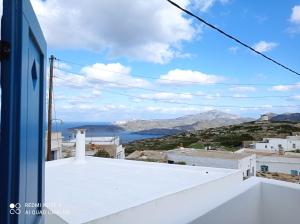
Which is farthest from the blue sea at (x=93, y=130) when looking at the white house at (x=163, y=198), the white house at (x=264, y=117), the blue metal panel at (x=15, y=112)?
the white house at (x=264, y=117)

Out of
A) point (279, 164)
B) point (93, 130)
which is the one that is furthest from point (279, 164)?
point (93, 130)

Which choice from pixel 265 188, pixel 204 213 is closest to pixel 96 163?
pixel 265 188

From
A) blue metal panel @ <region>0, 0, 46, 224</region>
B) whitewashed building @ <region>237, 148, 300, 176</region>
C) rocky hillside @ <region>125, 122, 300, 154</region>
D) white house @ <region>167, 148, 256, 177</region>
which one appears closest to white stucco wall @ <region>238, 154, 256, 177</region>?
white house @ <region>167, 148, 256, 177</region>

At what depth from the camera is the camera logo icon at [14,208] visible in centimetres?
100

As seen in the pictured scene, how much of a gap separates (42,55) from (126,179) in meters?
3.67

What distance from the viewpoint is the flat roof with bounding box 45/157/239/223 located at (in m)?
3.36

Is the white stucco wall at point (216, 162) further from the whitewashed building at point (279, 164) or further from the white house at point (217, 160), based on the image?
the whitewashed building at point (279, 164)

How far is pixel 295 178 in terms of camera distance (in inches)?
851

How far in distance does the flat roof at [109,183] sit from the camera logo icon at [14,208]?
1518mm

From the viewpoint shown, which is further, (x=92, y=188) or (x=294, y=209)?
(x=92, y=188)

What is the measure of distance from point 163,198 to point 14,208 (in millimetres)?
2706

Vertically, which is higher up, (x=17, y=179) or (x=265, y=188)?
(x=17, y=179)

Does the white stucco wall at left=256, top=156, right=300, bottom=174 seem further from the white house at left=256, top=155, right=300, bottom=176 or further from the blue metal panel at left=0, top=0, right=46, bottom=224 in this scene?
the blue metal panel at left=0, top=0, right=46, bottom=224

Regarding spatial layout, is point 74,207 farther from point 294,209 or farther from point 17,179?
point 17,179
